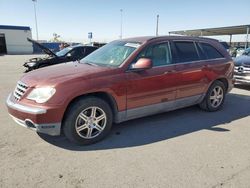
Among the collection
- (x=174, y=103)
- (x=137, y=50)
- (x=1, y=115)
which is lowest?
(x=1, y=115)

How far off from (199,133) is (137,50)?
1.91 m

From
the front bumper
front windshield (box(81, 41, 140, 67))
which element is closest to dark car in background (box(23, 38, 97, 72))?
front windshield (box(81, 41, 140, 67))

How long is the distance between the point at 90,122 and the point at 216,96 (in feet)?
11.0

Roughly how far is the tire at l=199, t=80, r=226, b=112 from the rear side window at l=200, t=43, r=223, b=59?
0.62 m

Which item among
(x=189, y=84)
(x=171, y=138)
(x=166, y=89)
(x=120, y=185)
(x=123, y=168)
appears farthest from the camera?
(x=189, y=84)

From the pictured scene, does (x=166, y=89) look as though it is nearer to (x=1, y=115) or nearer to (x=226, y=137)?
(x=226, y=137)

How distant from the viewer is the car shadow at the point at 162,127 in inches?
153

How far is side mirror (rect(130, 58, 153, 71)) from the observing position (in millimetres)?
4004

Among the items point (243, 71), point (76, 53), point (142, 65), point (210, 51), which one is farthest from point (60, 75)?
point (76, 53)

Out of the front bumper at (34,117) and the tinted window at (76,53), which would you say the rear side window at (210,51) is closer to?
the front bumper at (34,117)

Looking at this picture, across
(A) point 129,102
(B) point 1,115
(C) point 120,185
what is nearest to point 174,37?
(A) point 129,102

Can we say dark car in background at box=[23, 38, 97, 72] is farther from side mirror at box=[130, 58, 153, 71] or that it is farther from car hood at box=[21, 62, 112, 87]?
side mirror at box=[130, 58, 153, 71]

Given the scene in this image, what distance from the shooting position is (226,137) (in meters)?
4.20

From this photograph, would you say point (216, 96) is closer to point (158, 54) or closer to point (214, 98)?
point (214, 98)
